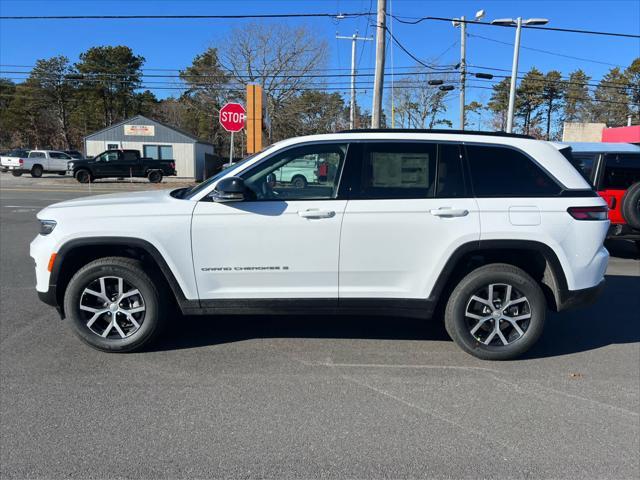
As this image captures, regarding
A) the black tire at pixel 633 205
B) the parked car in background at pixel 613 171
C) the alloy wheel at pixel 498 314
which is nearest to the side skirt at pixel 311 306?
the alloy wheel at pixel 498 314

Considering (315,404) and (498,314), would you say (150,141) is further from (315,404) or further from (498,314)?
(315,404)

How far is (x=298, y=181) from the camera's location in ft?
13.0

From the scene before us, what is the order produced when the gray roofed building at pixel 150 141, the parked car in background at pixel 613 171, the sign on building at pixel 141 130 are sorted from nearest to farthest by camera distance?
the parked car in background at pixel 613 171 → the sign on building at pixel 141 130 → the gray roofed building at pixel 150 141

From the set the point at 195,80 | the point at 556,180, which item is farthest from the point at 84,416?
the point at 195,80

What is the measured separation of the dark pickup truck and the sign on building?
27.4 feet

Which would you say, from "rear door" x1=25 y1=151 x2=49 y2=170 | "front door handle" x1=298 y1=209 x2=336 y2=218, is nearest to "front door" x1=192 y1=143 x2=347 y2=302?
"front door handle" x1=298 y1=209 x2=336 y2=218

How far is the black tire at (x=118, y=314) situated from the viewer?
3.83m

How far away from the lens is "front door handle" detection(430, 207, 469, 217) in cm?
374

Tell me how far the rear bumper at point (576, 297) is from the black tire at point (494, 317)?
144 mm

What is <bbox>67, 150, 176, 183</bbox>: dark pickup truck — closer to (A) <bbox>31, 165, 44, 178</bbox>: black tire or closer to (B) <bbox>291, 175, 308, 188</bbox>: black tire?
(A) <bbox>31, 165, 44, 178</bbox>: black tire

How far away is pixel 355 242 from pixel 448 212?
0.79 meters

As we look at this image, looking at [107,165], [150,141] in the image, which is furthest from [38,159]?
[107,165]

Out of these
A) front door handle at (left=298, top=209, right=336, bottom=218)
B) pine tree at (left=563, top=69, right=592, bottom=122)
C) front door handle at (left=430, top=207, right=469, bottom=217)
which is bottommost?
front door handle at (left=298, top=209, right=336, bottom=218)

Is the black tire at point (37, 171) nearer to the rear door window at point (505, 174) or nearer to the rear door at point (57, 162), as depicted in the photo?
the rear door at point (57, 162)
